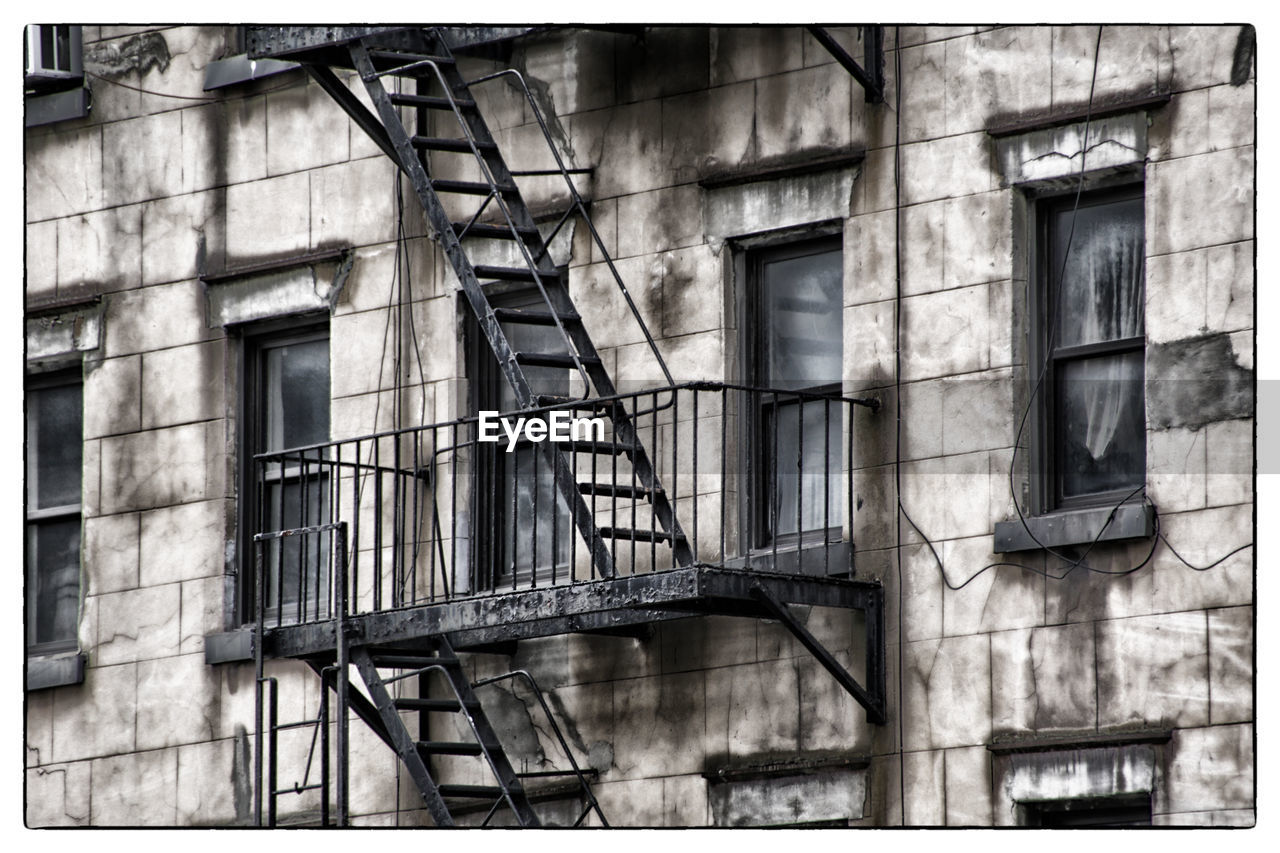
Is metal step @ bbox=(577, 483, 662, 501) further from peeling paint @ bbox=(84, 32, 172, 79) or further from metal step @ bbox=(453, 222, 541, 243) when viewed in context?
peeling paint @ bbox=(84, 32, 172, 79)

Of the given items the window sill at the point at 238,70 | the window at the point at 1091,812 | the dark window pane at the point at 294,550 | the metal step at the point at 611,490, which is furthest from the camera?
the window sill at the point at 238,70

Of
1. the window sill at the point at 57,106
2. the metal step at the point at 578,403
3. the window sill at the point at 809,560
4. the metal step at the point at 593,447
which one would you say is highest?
the window sill at the point at 57,106

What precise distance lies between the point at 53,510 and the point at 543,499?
11.7 ft

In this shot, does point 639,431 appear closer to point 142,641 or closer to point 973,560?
point 973,560

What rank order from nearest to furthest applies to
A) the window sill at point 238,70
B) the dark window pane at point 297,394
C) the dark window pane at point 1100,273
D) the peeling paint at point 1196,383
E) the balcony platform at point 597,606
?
the peeling paint at point 1196,383, the balcony platform at point 597,606, the dark window pane at point 1100,273, the dark window pane at point 297,394, the window sill at point 238,70

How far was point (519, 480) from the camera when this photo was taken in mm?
16266

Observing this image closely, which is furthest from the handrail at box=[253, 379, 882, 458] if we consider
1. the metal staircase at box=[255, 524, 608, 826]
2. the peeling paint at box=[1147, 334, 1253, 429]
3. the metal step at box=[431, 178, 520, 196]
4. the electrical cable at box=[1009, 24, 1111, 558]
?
the peeling paint at box=[1147, 334, 1253, 429]

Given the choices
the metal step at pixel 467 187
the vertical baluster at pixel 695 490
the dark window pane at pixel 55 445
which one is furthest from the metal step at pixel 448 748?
the dark window pane at pixel 55 445

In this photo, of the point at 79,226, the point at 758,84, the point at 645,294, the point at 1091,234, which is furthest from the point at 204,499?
the point at 1091,234

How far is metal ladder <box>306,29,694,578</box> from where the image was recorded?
14.7 meters

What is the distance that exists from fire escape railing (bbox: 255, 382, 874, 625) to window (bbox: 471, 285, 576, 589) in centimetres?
2

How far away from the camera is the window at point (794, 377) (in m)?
15.0
